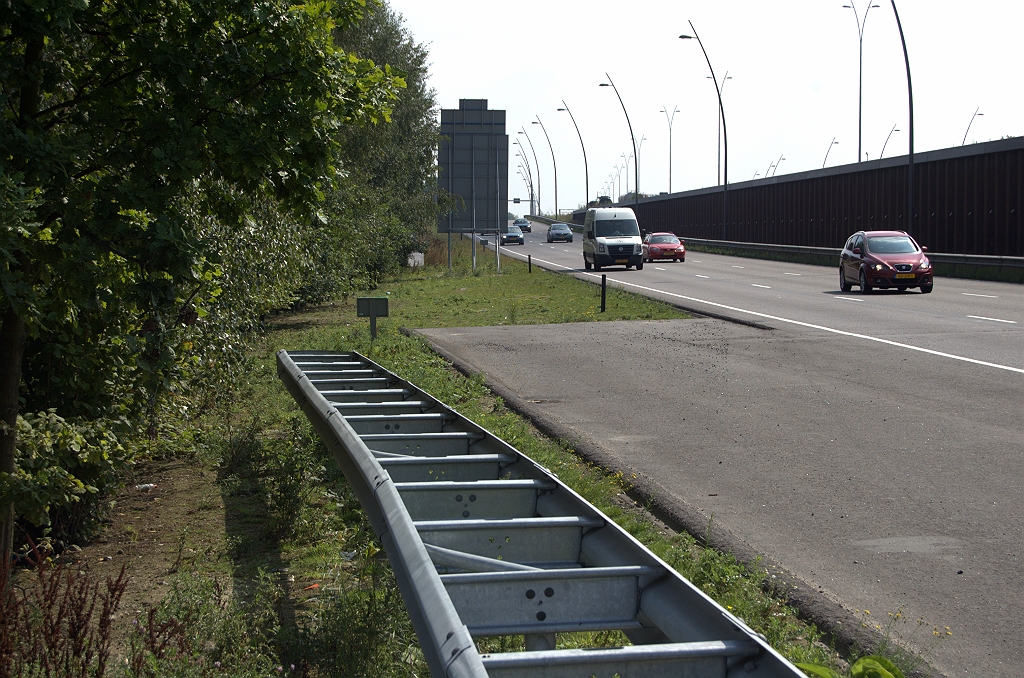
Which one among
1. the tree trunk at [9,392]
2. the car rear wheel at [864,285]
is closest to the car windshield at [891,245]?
the car rear wheel at [864,285]

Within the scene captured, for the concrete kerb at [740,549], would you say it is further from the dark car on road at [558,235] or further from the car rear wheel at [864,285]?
the dark car on road at [558,235]

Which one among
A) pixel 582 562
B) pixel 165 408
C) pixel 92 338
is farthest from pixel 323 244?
pixel 582 562

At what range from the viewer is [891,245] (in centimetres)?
2972

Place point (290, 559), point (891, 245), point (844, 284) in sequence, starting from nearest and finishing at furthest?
point (290, 559), point (891, 245), point (844, 284)

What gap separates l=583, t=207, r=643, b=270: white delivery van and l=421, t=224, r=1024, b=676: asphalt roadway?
917 inches

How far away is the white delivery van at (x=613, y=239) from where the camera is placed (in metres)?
44.7

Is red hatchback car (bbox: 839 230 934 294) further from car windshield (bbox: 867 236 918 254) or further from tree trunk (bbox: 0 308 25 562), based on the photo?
tree trunk (bbox: 0 308 25 562)

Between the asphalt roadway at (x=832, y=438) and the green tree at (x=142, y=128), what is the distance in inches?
135

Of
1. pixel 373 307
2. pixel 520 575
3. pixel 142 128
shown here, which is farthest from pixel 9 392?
pixel 373 307

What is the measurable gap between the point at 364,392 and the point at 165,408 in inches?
106

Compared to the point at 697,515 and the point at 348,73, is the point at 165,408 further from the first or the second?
the point at 697,515

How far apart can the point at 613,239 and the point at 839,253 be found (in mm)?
10634

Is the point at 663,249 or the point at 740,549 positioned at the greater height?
the point at 663,249

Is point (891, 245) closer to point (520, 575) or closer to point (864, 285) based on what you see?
point (864, 285)
